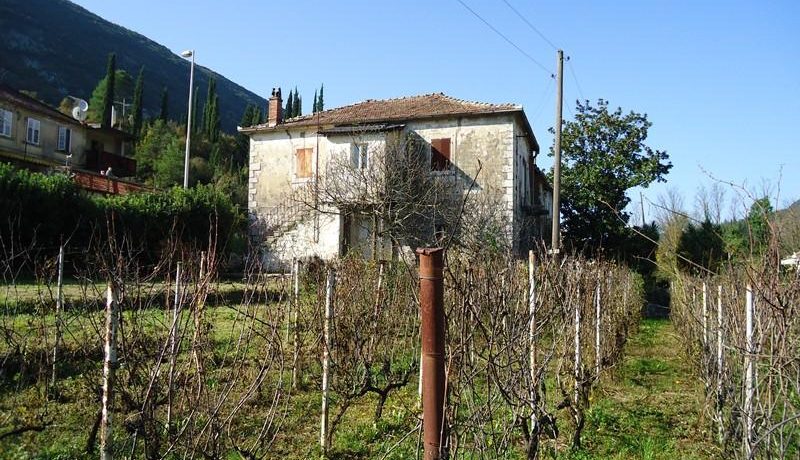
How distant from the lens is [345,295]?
7117mm

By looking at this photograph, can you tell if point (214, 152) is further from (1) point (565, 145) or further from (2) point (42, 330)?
(2) point (42, 330)

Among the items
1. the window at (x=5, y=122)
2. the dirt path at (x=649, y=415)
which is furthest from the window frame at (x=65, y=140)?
the dirt path at (x=649, y=415)

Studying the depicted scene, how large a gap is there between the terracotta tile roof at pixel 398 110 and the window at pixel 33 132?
47.4 ft

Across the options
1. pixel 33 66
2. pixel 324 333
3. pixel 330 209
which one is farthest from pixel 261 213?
pixel 33 66

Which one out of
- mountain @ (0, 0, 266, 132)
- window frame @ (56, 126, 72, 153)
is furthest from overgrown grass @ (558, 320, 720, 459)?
mountain @ (0, 0, 266, 132)

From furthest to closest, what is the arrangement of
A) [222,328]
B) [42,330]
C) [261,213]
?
[261,213], [222,328], [42,330]

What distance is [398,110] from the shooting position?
76.9 feet

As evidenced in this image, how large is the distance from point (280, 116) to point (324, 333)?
21.3 metres

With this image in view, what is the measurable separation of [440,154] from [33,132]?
2315cm

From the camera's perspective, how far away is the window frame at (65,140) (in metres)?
32.2

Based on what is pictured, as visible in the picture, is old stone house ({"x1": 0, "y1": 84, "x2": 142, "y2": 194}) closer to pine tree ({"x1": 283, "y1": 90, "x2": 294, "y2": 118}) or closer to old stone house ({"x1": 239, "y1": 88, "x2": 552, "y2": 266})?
old stone house ({"x1": 239, "y1": 88, "x2": 552, "y2": 266})

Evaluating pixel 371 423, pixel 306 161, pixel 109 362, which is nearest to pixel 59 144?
pixel 306 161

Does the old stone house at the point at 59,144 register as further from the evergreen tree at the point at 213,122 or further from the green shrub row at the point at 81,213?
the evergreen tree at the point at 213,122

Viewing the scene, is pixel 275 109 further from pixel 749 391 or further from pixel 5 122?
pixel 749 391
